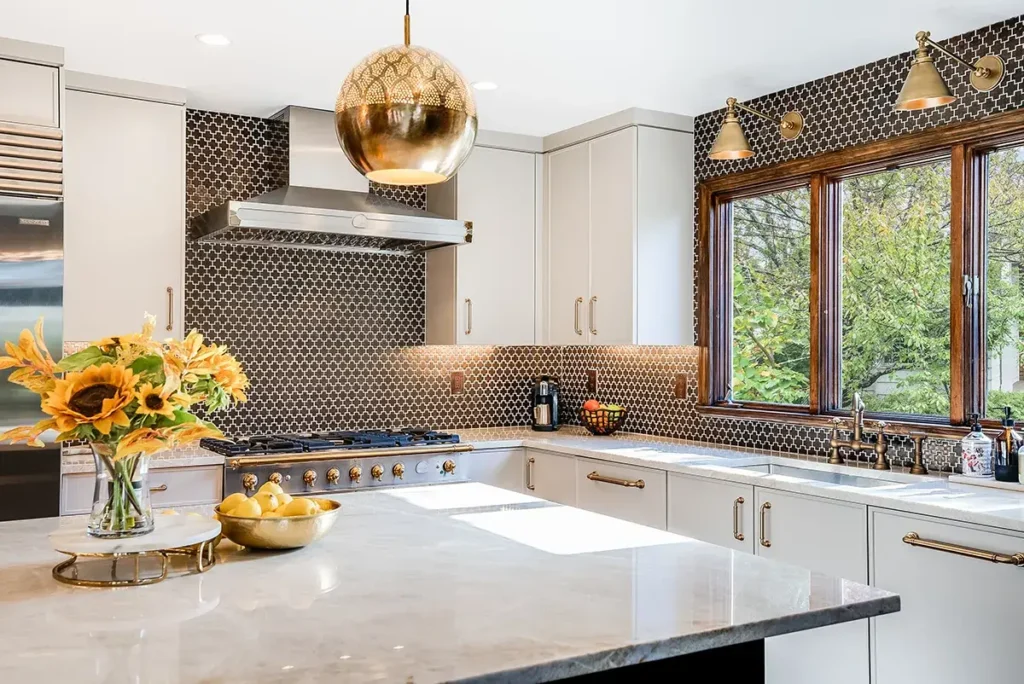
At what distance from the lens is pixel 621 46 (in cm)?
350

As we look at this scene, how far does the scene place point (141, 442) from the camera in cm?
175

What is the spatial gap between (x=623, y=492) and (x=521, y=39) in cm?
196

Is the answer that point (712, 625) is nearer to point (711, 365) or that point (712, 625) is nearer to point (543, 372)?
point (711, 365)

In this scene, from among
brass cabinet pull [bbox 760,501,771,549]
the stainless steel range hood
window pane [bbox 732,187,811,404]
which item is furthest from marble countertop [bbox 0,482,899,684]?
window pane [bbox 732,187,811,404]

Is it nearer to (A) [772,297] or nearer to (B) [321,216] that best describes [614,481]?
(A) [772,297]

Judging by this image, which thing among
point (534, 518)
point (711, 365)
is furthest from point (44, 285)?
point (711, 365)

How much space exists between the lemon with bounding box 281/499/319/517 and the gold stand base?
Answer: 155 mm

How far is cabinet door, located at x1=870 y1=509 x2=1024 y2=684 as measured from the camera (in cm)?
262

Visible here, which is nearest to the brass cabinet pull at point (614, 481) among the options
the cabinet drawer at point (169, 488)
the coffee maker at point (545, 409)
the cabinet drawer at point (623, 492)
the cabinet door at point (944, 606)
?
the cabinet drawer at point (623, 492)

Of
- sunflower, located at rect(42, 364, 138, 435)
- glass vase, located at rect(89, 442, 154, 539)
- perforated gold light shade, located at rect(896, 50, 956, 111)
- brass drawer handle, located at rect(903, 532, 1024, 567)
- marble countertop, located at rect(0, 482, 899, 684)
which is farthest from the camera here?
perforated gold light shade, located at rect(896, 50, 956, 111)

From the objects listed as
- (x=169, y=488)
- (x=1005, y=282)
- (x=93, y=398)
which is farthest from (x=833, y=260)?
(x=93, y=398)

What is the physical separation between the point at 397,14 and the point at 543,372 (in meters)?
2.78

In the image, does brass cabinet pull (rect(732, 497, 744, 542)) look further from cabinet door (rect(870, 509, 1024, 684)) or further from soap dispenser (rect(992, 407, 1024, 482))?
soap dispenser (rect(992, 407, 1024, 482))

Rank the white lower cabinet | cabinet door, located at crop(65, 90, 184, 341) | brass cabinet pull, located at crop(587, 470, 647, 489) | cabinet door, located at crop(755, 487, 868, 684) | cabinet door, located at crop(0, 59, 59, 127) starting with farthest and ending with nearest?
the white lower cabinet, brass cabinet pull, located at crop(587, 470, 647, 489), cabinet door, located at crop(65, 90, 184, 341), cabinet door, located at crop(0, 59, 59, 127), cabinet door, located at crop(755, 487, 868, 684)
